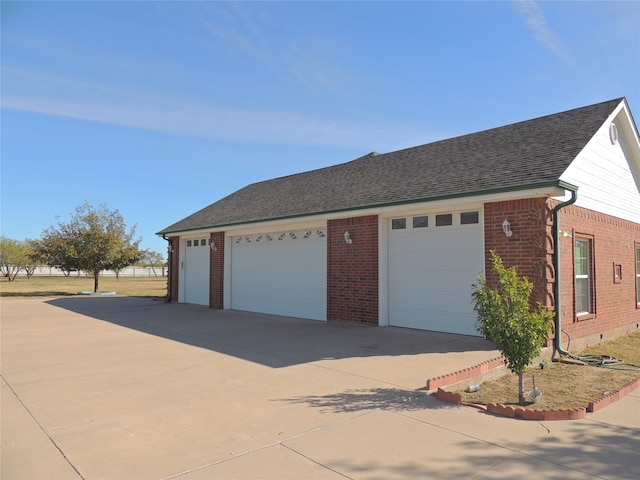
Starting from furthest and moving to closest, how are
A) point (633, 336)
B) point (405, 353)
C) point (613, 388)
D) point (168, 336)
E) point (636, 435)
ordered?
point (633, 336)
point (168, 336)
point (405, 353)
point (613, 388)
point (636, 435)

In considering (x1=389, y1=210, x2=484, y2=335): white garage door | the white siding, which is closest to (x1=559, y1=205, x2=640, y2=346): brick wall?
the white siding

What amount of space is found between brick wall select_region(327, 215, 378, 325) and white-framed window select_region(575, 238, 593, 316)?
14.9 ft

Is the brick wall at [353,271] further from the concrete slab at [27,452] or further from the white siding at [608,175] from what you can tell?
the concrete slab at [27,452]

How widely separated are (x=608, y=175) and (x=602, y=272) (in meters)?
2.38

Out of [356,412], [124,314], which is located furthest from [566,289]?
[124,314]

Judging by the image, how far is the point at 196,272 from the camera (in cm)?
1839

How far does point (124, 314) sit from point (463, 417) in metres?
13.1

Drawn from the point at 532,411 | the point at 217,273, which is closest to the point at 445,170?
the point at 532,411

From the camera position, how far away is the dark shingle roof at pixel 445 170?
9.01m

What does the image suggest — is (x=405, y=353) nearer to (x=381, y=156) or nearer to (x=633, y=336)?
(x=633, y=336)

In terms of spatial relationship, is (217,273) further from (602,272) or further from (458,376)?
(602,272)

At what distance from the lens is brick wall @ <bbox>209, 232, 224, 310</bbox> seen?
16516mm

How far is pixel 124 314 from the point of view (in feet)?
48.9

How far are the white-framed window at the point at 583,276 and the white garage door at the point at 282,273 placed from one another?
6347mm
